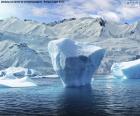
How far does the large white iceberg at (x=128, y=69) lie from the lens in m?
99.2

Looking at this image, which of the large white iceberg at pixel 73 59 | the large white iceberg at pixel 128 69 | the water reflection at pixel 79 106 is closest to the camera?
the water reflection at pixel 79 106

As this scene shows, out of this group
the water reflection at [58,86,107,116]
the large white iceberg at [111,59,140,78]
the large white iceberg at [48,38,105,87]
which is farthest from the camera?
the large white iceberg at [111,59,140,78]

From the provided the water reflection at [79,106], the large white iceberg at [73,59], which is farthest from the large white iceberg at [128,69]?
the water reflection at [79,106]

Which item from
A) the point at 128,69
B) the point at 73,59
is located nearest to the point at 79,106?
the point at 73,59

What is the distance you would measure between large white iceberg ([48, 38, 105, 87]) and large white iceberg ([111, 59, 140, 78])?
27.3 metres

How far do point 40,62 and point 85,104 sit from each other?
135m

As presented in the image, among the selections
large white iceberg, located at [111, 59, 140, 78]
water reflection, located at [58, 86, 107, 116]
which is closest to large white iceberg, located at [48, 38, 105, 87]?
water reflection, located at [58, 86, 107, 116]

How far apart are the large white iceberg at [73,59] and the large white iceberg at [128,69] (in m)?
27.3

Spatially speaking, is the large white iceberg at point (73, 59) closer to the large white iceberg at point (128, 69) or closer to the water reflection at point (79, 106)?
the water reflection at point (79, 106)

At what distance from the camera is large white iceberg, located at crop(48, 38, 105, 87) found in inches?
2734

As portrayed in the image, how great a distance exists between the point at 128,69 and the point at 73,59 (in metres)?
35.2

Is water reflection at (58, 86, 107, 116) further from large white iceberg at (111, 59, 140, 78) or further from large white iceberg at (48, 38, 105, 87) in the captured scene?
large white iceberg at (111, 59, 140, 78)

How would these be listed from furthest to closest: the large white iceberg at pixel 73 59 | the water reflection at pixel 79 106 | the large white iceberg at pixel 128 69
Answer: the large white iceberg at pixel 128 69 < the large white iceberg at pixel 73 59 < the water reflection at pixel 79 106

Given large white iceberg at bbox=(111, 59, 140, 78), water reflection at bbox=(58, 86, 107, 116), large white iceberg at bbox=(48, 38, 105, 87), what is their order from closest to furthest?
1. water reflection at bbox=(58, 86, 107, 116)
2. large white iceberg at bbox=(48, 38, 105, 87)
3. large white iceberg at bbox=(111, 59, 140, 78)
